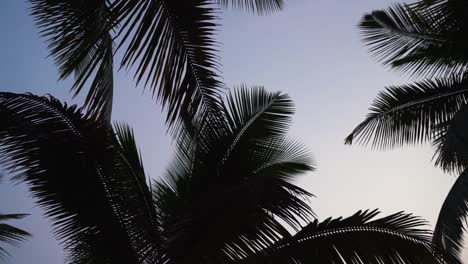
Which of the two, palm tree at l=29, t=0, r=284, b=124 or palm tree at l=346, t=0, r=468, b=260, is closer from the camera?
palm tree at l=29, t=0, r=284, b=124

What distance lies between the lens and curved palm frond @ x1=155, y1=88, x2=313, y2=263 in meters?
3.61

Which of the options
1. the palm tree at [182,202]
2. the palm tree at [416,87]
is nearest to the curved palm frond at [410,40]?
the palm tree at [416,87]

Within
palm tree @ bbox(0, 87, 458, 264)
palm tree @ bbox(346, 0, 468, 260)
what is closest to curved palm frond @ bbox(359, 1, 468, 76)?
palm tree @ bbox(346, 0, 468, 260)

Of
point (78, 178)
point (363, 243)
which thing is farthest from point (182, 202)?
point (363, 243)

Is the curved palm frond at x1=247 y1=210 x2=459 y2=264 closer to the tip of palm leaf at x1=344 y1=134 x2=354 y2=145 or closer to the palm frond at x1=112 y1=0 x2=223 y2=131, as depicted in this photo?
the palm frond at x1=112 y1=0 x2=223 y2=131

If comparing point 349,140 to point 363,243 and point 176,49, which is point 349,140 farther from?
point 176,49

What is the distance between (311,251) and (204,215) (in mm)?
1097

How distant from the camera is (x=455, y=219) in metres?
5.66

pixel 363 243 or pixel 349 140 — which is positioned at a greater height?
pixel 349 140

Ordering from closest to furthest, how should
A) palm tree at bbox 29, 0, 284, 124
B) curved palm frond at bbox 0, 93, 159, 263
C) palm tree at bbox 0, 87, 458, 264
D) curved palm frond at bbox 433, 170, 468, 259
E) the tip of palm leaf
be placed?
palm tree at bbox 29, 0, 284, 124
palm tree at bbox 0, 87, 458, 264
curved palm frond at bbox 0, 93, 159, 263
curved palm frond at bbox 433, 170, 468, 259
the tip of palm leaf

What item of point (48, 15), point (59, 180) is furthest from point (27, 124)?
point (48, 15)

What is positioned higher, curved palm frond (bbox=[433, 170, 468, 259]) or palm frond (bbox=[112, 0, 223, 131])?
palm frond (bbox=[112, 0, 223, 131])

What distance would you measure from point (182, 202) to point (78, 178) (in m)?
1.27

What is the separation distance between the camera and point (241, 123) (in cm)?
618
